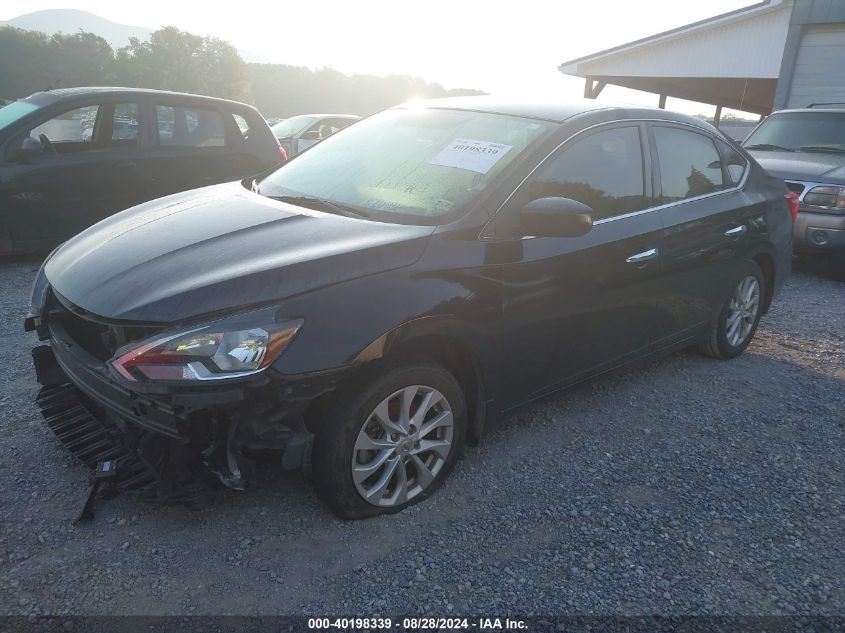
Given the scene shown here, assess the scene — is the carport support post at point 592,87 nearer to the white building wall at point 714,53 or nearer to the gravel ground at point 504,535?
the white building wall at point 714,53

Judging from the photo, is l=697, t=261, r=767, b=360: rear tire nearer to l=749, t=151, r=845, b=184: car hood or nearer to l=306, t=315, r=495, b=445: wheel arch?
l=306, t=315, r=495, b=445: wheel arch

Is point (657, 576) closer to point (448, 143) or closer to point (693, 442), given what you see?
point (693, 442)

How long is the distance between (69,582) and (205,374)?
2.91 feet

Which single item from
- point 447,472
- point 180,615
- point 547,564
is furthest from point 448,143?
point 180,615

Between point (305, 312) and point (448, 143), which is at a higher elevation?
point (448, 143)

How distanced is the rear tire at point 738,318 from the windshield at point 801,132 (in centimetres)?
430

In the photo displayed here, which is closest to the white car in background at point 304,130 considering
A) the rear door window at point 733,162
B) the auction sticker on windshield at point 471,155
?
the rear door window at point 733,162

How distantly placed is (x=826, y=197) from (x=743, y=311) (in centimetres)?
327

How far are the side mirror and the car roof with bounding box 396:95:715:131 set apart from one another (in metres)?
0.61

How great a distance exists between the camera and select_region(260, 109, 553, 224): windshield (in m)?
3.00

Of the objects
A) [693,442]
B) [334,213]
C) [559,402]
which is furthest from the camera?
[559,402]

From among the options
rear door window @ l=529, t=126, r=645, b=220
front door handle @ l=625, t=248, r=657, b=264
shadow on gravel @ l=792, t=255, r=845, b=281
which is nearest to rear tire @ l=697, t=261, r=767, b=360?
front door handle @ l=625, t=248, r=657, b=264

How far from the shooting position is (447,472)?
296 cm

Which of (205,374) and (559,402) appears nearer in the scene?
(205,374)
